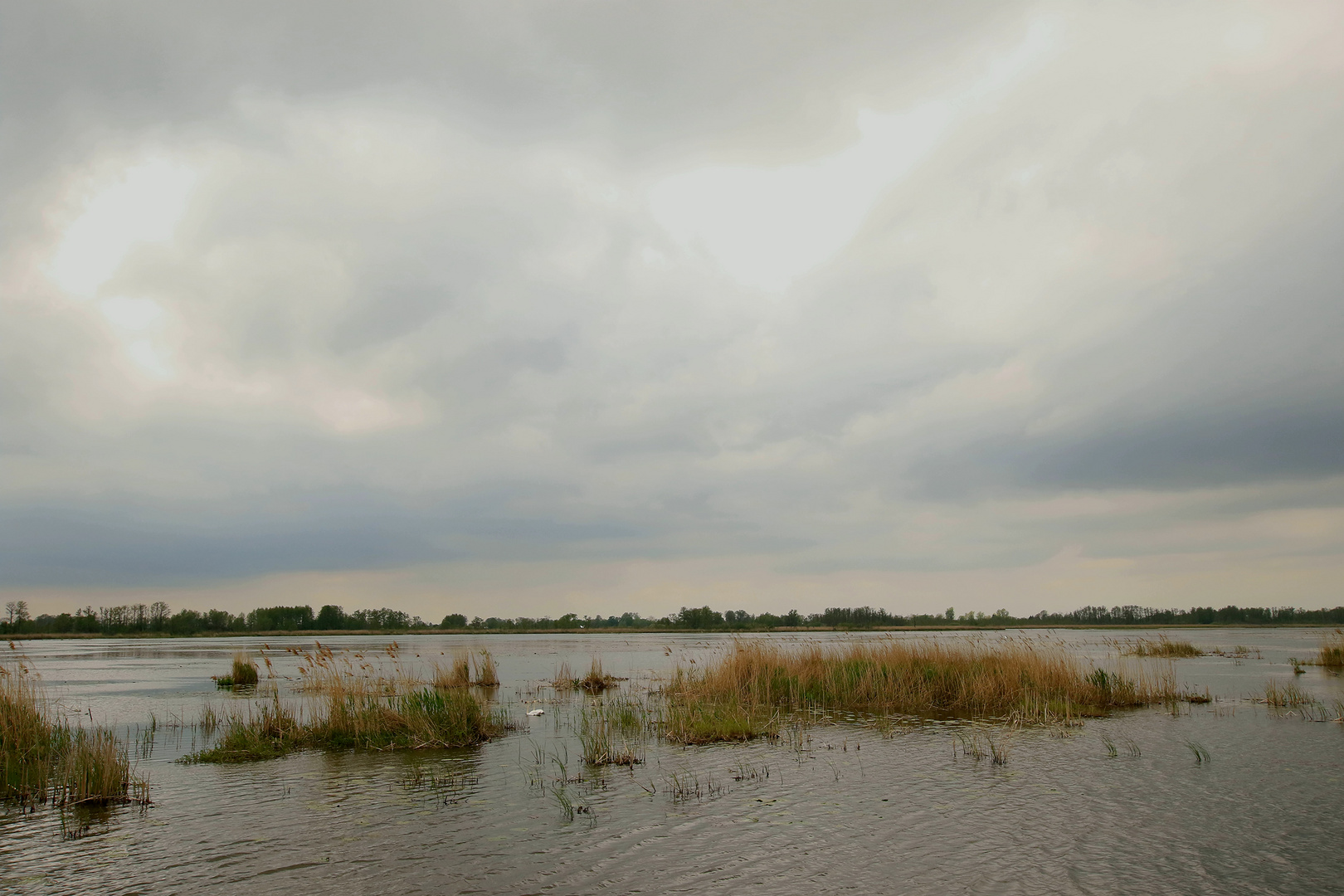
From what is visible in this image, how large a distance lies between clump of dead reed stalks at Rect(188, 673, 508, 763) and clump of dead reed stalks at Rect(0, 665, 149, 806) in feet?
8.86

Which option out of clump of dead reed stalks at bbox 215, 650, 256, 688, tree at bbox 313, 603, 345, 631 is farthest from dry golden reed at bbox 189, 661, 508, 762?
tree at bbox 313, 603, 345, 631

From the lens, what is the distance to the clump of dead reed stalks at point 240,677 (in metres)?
31.3

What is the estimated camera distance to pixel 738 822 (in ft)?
33.9

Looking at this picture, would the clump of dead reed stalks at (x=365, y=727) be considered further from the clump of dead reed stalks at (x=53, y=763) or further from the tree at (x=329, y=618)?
the tree at (x=329, y=618)

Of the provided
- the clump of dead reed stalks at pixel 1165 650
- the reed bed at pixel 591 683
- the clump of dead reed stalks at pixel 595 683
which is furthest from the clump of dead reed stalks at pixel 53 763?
the clump of dead reed stalks at pixel 1165 650

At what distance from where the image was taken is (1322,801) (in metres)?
11.1

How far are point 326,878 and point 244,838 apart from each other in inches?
86.9

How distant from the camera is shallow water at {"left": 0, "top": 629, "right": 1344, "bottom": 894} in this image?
8211 mm

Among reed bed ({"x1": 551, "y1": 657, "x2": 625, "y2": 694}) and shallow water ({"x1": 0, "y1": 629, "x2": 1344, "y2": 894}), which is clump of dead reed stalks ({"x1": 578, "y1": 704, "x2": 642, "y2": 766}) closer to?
shallow water ({"x1": 0, "y1": 629, "x2": 1344, "y2": 894})

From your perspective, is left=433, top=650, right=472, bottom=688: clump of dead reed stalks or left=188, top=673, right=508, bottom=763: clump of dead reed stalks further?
left=433, top=650, right=472, bottom=688: clump of dead reed stalks

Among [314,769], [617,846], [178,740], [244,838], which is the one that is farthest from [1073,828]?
[178,740]

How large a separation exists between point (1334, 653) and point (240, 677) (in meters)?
50.1

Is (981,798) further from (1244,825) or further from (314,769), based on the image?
(314,769)

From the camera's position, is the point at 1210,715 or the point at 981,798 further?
the point at 1210,715
